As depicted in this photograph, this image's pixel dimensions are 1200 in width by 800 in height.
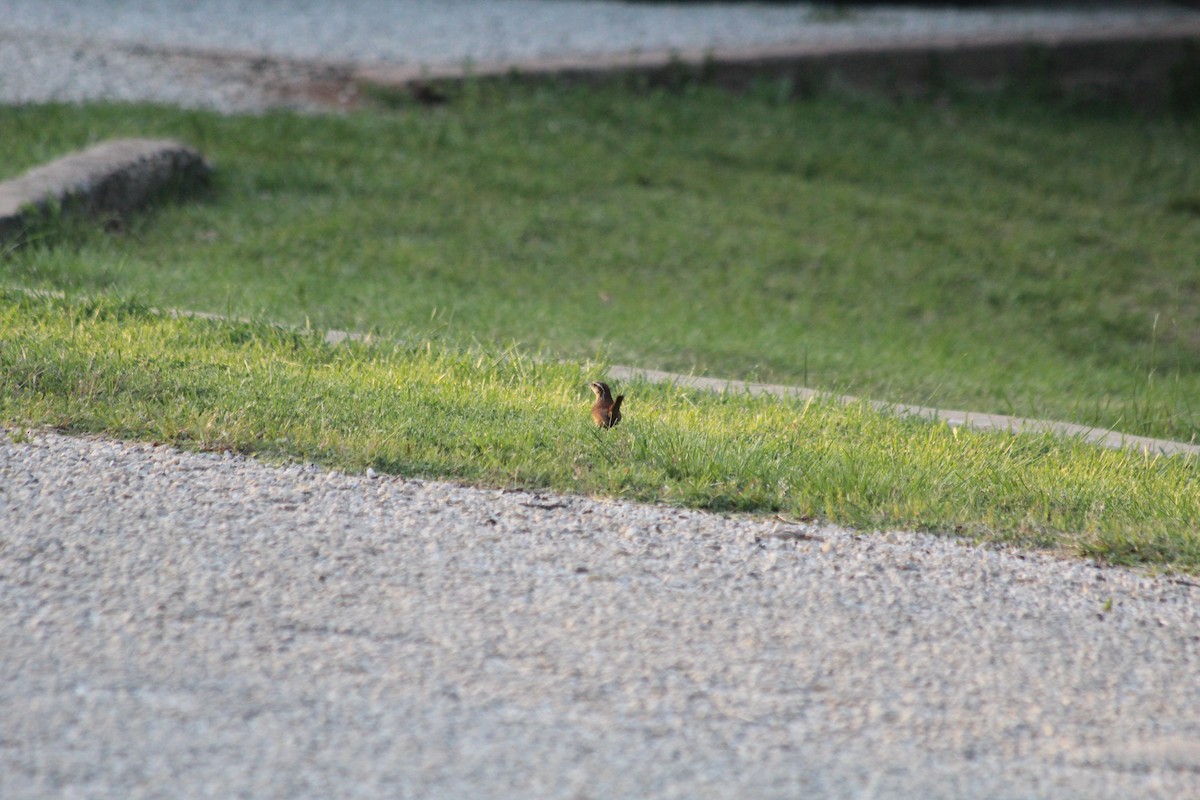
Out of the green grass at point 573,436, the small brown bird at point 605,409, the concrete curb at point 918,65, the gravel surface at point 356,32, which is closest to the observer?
the green grass at point 573,436

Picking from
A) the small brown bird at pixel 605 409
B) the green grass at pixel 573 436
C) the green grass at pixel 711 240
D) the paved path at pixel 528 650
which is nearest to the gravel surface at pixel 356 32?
the green grass at pixel 711 240

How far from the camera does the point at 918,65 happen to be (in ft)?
35.6

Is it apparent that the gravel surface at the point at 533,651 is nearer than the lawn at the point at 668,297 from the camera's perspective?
Yes

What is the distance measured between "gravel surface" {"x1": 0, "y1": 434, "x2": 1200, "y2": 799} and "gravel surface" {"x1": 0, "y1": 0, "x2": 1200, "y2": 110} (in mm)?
6177

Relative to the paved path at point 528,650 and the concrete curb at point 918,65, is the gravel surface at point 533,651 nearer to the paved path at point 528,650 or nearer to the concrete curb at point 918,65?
the paved path at point 528,650

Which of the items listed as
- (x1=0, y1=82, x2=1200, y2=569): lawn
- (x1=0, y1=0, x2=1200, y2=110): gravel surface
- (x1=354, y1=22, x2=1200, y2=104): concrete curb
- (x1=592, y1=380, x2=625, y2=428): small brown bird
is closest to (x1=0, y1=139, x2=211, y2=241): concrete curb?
(x1=0, y1=82, x2=1200, y2=569): lawn

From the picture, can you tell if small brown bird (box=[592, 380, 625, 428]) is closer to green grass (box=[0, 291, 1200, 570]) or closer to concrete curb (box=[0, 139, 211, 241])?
green grass (box=[0, 291, 1200, 570])

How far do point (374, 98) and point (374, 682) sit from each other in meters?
7.32

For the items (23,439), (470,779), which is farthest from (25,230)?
(470,779)

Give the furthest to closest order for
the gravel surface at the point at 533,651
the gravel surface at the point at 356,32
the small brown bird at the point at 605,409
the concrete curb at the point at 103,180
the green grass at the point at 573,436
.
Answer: the gravel surface at the point at 356,32 < the concrete curb at the point at 103,180 < the small brown bird at the point at 605,409 < the green grass at the point at 573,436 < the gravel surface at the point at 533,651

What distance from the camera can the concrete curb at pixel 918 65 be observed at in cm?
990

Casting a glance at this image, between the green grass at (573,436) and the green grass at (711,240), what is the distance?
855 mm

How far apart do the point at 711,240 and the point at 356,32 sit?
4.61 m

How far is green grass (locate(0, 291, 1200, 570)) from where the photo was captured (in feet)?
12.5
